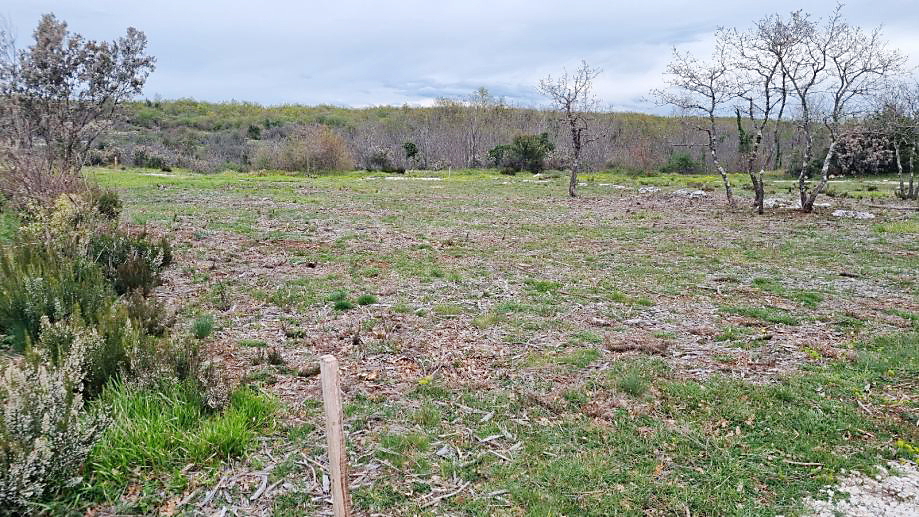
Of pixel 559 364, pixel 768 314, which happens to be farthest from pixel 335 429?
pixel 768 314

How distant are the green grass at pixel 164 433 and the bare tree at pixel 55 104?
697cm

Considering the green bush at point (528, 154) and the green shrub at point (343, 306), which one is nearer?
the green shrub at point (343, 306)

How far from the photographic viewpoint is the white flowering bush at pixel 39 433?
95.7 inches

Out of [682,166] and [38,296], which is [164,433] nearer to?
[38,296]

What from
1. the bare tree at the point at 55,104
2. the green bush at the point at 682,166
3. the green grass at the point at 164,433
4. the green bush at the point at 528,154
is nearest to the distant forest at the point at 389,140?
the green bush at the point at 682,166

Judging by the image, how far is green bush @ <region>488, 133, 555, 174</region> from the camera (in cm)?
3209

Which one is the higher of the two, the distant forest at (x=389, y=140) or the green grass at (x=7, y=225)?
the distant forest at (x=389, y=140)

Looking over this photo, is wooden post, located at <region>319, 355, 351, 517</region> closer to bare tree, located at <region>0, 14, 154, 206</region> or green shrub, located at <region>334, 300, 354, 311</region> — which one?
green shrub, located at <region>334, 300, 354, 311</region>

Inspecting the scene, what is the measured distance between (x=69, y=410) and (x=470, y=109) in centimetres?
5005

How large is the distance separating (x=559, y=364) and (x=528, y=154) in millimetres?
Result: 29120

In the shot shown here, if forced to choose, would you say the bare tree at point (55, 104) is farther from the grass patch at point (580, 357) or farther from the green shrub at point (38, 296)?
the grass patch at point (580, 357)

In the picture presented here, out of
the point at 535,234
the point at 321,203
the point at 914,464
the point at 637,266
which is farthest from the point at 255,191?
the point at 914,464

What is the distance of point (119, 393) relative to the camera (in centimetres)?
325

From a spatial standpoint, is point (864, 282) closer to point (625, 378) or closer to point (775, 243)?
point (775, 243)
